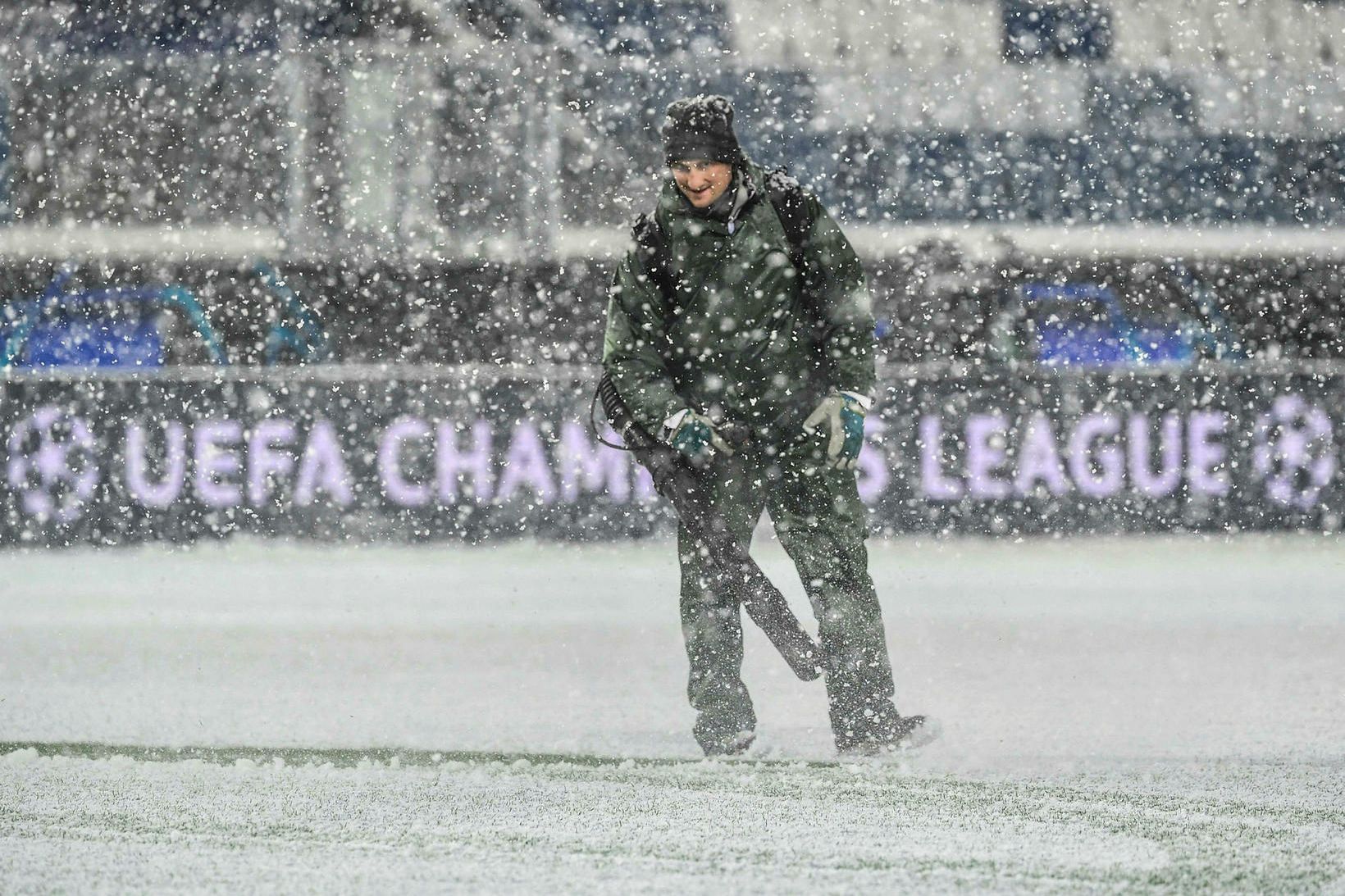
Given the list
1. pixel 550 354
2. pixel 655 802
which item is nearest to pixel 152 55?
pixel 550 354

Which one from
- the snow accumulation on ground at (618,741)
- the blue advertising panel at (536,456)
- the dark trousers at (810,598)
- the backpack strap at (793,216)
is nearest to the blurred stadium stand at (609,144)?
the blue advertising panel at (536,456)

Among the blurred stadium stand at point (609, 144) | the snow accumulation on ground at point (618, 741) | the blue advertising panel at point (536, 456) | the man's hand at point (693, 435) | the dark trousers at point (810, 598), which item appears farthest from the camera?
the blurred stadium stand at point (609, 144)

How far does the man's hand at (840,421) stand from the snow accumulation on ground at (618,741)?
0.73m

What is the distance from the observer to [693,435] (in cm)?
465

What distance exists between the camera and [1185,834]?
3.87 m

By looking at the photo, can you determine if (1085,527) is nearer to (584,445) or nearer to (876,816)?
(584,445)

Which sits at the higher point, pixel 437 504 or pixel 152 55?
pixel 152 55

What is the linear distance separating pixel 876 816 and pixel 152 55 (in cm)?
2012

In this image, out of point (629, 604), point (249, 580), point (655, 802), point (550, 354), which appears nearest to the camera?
point (655, 802)

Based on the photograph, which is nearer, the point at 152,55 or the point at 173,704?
the point at 173,704

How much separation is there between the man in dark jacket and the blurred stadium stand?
8870mm

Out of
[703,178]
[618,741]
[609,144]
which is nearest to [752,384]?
[703,178]

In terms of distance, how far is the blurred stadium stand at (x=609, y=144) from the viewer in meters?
17.8

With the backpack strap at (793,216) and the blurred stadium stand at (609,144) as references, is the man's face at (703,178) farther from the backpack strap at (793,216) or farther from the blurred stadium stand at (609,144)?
the blurred stadium stand at (609,144)
